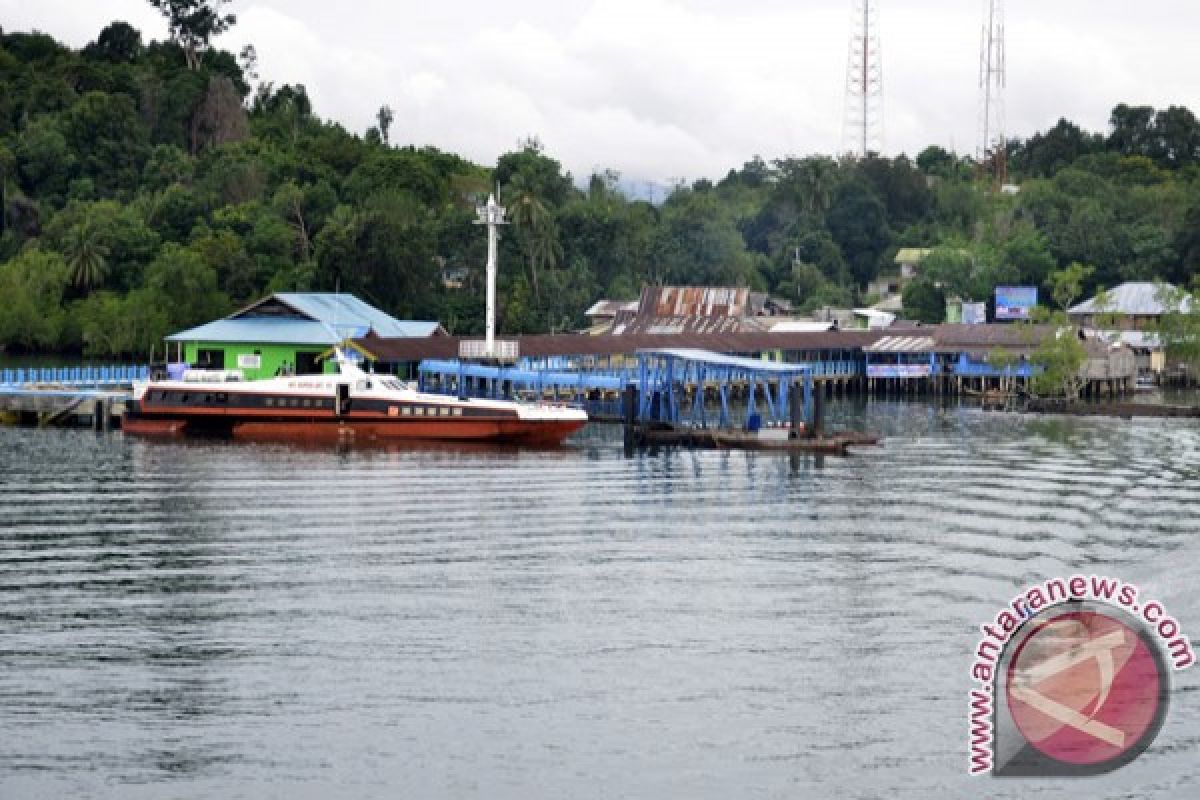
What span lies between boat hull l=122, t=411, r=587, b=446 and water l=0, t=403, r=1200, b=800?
564 cm

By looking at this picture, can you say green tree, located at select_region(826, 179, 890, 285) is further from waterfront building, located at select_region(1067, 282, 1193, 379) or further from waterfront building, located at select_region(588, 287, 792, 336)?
waterfront building, located at select_region(588, 287, 792, 336)

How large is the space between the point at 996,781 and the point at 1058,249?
12984 centimetres

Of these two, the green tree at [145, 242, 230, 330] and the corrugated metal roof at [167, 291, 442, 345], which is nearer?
the corrugated metal roof at [167, 291, 442, 345]

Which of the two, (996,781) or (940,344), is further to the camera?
(940,344)

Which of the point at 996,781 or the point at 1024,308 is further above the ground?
the point at 1024,308

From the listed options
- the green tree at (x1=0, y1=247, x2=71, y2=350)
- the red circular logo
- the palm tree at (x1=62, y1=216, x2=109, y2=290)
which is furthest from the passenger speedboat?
the palm tree at (x1=62, y1=216, x2=109, y2=290)

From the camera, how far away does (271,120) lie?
17038 cm

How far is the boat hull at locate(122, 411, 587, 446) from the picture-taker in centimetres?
7519

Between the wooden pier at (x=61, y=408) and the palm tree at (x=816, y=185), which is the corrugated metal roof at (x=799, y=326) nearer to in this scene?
the palm tree at (x=816, y=185)

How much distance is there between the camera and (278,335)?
9381 centimetres

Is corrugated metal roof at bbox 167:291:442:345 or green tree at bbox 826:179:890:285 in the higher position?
green tree at bbox 826:179:890:285

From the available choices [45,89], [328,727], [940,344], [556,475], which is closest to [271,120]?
[45,89]

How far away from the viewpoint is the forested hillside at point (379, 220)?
399ft

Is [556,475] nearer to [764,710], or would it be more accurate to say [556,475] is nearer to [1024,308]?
[764,710]
